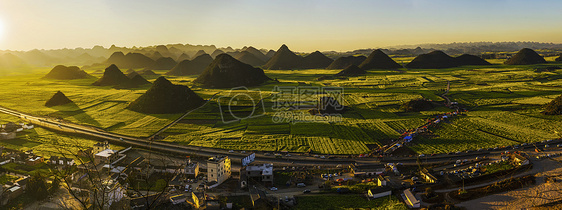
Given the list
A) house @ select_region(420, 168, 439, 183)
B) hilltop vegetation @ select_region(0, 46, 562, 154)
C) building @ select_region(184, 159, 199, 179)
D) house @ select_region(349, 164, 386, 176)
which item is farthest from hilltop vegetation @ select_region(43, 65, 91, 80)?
house @ select_region(420, 168, 439, 183)

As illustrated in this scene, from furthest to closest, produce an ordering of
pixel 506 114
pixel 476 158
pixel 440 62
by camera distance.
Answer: pixel 440 62 → pixel 506 114 → pixel 476 158

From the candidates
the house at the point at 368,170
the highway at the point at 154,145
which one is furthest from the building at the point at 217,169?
the house at the point at 368,170

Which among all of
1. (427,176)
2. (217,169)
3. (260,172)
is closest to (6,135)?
(217,169)

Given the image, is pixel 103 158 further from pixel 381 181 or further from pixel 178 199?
pixel 381 181

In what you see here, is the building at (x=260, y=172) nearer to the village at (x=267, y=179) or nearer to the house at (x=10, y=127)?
the village at (x=267, y=179)

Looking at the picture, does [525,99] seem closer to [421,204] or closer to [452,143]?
[452,143]

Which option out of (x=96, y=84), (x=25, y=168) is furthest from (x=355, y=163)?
(x=96, y=84)

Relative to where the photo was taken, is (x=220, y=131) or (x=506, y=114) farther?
(x=506, y=114)
